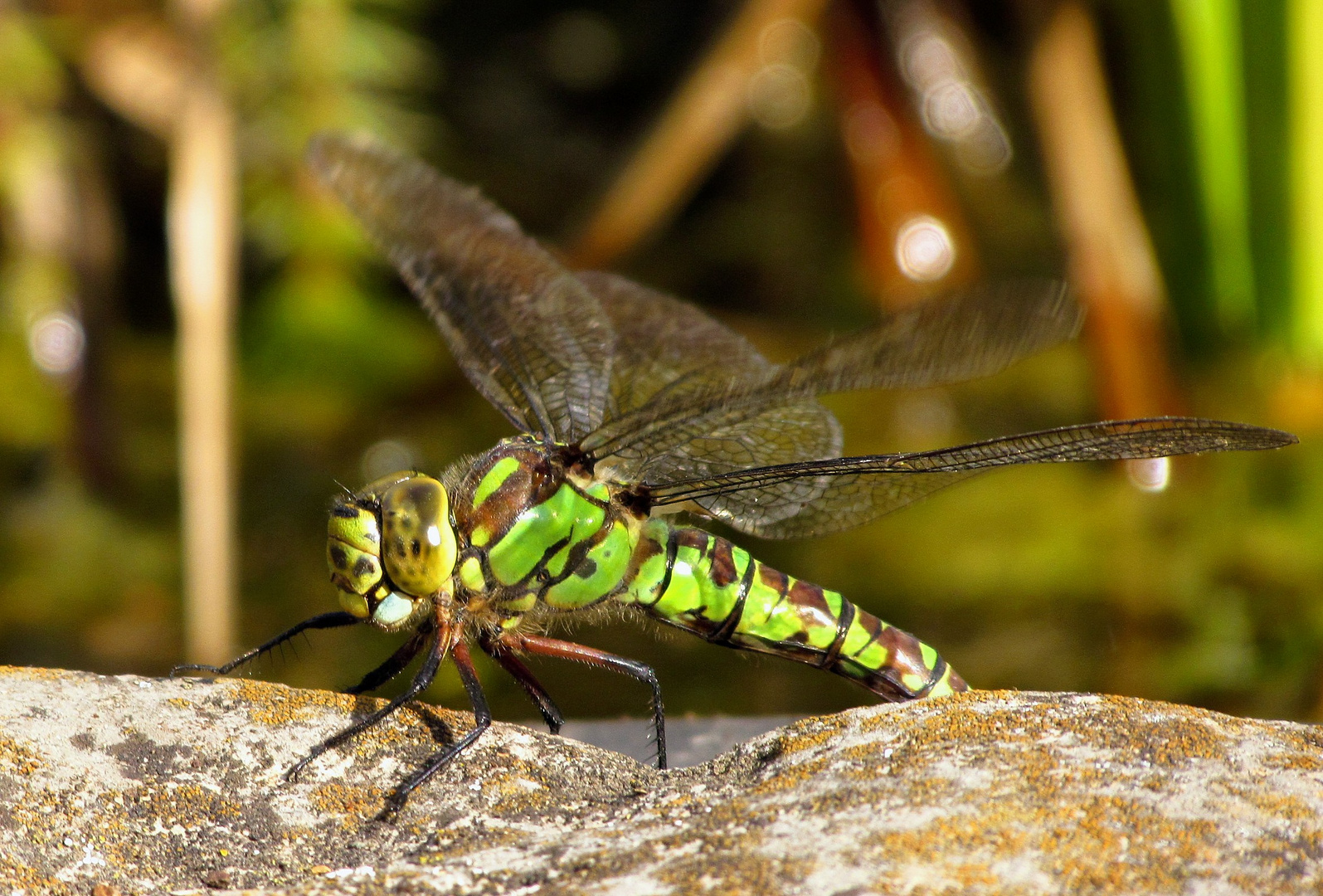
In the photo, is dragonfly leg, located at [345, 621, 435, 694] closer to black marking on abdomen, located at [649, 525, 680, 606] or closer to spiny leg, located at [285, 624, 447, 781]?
spiny leg, located at [285, 624, 447, 781]

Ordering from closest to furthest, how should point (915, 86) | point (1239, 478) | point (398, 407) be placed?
point (1239, 478) < point (398, 407) < point (915, 86)

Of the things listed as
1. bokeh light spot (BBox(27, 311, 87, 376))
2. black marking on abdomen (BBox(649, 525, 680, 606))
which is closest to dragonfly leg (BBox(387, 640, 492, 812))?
black marking on abdomen (BBox(649, 525, 680, 606))

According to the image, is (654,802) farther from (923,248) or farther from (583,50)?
(583,50)

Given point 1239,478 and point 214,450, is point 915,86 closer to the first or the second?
point 1239,478

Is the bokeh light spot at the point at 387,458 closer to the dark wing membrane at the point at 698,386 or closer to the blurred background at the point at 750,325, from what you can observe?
the blurred background at the point at 750,325

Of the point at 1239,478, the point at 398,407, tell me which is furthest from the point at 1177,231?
the point at 398,407

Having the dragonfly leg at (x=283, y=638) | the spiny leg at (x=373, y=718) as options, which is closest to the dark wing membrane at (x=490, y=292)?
the dragonfly leg at (x=283, y=638)
